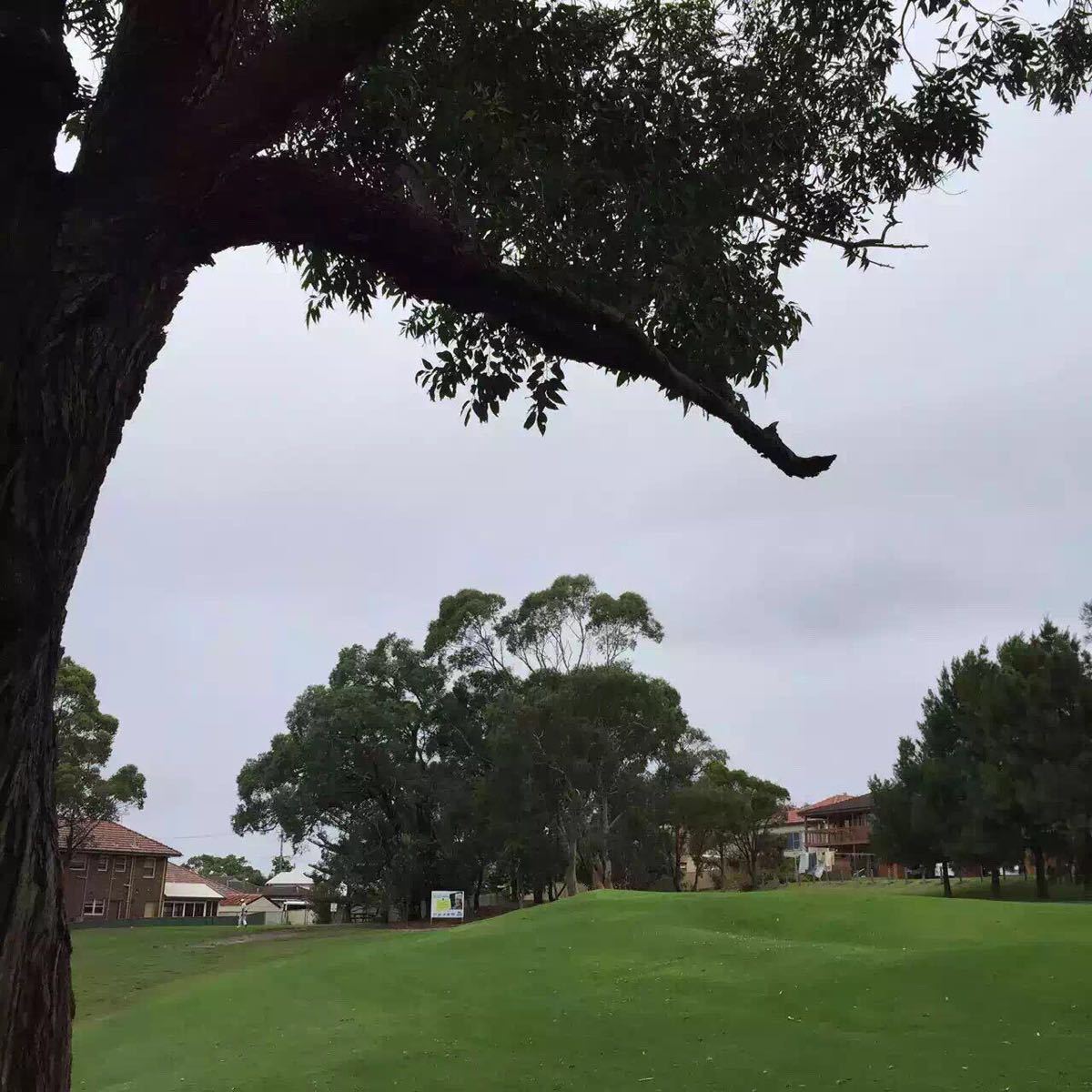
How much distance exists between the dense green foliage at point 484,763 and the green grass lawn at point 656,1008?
15.7 m

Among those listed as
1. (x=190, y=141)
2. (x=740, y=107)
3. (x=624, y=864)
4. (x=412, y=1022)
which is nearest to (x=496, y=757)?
(x=624, y=864)

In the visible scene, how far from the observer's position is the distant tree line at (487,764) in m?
38.0

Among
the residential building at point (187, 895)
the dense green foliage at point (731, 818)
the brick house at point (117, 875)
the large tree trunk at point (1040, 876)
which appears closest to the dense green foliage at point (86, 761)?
the brick house at point (117, 875)

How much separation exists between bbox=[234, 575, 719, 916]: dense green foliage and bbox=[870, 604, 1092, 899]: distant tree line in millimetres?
9556

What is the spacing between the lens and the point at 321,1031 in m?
13.1

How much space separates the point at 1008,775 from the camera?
3200cm

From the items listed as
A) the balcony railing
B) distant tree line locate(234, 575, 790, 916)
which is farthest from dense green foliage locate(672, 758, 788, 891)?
the balcony railing

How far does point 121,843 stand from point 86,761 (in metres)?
19.5

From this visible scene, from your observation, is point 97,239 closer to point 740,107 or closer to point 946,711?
point 740,107

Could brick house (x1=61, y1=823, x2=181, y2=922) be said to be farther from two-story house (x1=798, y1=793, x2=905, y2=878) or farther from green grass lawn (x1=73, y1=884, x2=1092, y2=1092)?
two-story house (x1=798, y1=793, x2=905, y2=878)

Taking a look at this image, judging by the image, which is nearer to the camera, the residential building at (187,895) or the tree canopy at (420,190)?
the tree canopy at (420,190)

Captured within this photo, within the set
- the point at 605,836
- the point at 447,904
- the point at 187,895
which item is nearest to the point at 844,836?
the point at 605,836

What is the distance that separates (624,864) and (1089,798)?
18.2 m

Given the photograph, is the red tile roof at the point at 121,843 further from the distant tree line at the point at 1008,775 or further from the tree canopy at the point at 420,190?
the tree canopy at the point at 420,190
